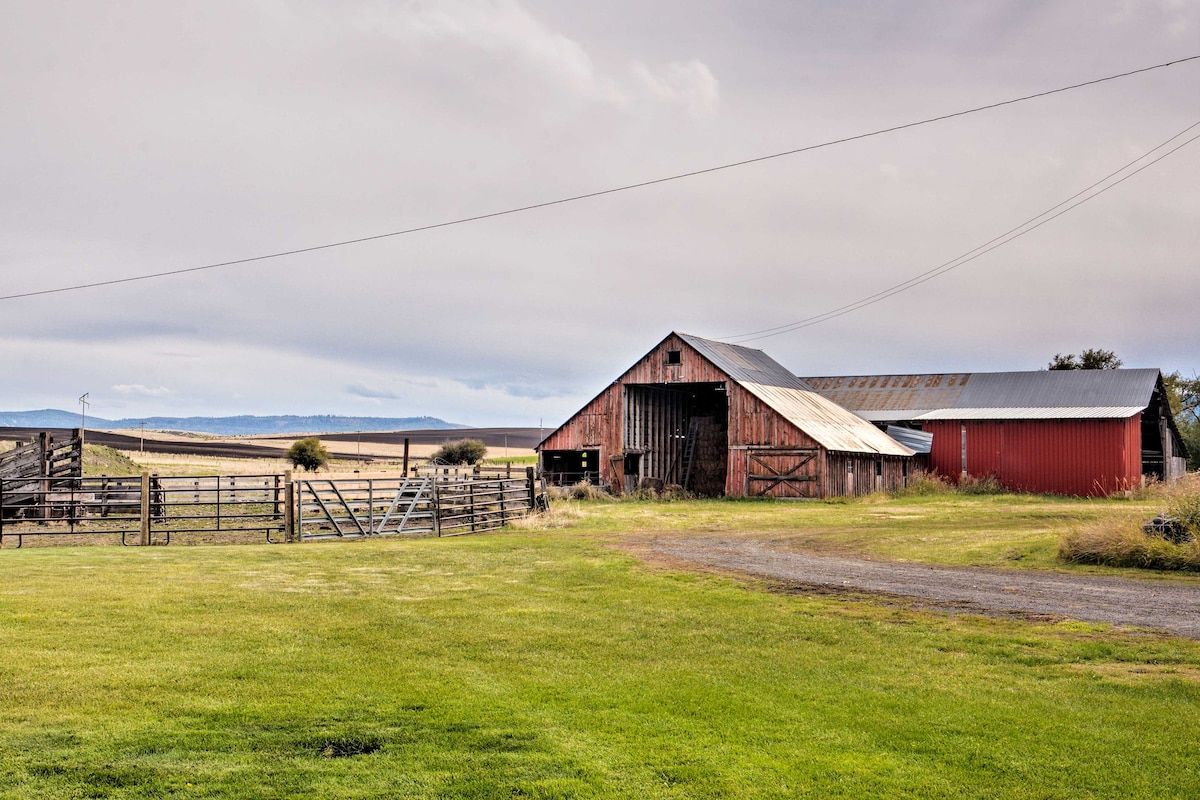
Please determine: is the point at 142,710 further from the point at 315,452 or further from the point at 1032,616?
the point at 315,452

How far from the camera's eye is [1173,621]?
492 inches

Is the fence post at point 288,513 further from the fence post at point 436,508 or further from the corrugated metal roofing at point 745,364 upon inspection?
the corrugated metal roofing at point 745,364

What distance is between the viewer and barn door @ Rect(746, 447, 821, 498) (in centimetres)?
4309

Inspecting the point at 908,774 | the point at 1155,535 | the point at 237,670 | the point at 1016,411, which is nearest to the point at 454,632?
the point at 237,670

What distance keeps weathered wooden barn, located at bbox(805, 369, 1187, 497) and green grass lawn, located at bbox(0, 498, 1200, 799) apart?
3897 cm

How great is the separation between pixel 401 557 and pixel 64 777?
13541mm

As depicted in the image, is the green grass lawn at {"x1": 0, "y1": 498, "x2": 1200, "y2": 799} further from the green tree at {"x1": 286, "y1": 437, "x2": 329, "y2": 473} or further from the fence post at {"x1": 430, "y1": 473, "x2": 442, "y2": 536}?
the green tree at {"x1": 286, "y1": 437, "x2": 329, "y2": 473}

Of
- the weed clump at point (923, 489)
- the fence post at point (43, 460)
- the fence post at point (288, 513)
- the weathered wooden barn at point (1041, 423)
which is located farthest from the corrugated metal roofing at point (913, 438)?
the fence post at point (43, 460)

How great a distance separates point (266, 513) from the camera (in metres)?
29.7

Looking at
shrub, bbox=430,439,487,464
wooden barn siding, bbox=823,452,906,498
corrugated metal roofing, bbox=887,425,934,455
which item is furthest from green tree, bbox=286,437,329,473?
wooden barn siding, bbox=823,452,906,498

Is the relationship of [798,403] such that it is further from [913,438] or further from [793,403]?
[913,438]

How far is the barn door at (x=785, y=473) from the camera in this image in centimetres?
4309

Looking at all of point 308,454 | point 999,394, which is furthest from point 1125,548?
point 308,454

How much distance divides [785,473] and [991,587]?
27.9 m
